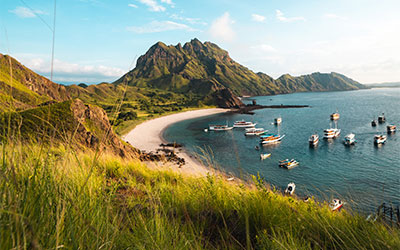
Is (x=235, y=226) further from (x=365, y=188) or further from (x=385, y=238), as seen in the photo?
(x=365, y=188)

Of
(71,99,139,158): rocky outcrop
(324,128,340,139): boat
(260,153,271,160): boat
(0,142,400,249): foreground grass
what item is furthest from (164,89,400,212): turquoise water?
(0,142,400,249): foreground grass

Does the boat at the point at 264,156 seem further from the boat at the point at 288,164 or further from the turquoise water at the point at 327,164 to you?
the boat at the point at 288,164

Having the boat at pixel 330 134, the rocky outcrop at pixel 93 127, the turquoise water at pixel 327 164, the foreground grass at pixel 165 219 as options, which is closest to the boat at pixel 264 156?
the turquoise water at pixel 327 164

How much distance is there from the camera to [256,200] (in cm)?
344

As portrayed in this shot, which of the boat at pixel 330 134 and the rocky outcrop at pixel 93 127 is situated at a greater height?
the rocky outcrop at pixel 93 127

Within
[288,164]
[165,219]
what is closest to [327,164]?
[288,164]

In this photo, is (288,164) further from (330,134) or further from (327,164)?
(330,134)

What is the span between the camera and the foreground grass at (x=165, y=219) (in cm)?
171

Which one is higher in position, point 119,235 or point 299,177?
point 119,235

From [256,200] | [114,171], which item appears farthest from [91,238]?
[114,171]

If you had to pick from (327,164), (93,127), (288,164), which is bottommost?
(327,164)

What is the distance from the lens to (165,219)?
9.21ft

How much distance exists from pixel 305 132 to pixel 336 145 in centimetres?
1445

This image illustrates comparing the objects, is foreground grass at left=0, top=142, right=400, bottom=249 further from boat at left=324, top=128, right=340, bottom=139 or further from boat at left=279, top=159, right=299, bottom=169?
boat at left=324, top=128, right=340, bottom=139
